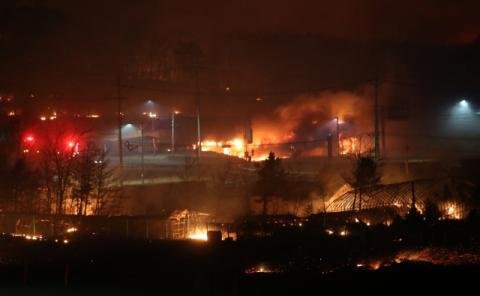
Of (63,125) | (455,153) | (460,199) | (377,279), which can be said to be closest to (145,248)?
(377,279)

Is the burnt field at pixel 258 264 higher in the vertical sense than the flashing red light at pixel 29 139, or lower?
lower

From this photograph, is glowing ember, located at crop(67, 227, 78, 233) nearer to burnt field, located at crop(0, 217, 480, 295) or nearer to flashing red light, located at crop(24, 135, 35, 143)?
burnt field, located at crop(0, 217, 480, 295)

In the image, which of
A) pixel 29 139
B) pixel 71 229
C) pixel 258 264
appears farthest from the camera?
pixel 29 139

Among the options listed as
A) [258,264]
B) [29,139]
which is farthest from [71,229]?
[29,139]

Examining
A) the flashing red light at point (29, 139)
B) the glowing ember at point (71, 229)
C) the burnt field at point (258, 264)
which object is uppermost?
the flashing red light at point (29, 139)

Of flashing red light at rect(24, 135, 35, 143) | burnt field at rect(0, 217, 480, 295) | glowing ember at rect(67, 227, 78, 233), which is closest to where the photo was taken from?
burnt field at rect(0, 217, 480, 295)

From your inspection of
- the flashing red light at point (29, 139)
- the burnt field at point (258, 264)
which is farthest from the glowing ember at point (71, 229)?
the flashing red light at point (29, 139)

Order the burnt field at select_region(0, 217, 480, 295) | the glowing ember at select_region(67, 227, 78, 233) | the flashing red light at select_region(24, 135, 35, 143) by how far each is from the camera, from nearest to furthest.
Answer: the burnt field at select_region(0, 217, 480, 295), the glowing ember at select_region(67, 227, 78, 233), the flashing red light at select_region(24, 135, 35, 143)

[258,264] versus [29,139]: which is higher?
[29,139]

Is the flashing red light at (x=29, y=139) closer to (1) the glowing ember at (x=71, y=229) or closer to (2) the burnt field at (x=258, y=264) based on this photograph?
(1) the glowing ember at (x=71, y=229)

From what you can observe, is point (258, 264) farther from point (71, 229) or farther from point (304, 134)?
point (304, 134)

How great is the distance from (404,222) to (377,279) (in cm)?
509

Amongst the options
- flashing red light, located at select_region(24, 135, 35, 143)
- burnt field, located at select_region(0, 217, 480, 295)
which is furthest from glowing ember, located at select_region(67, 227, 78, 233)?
flashing red light, located at select_region(24, 135, 35, 143)

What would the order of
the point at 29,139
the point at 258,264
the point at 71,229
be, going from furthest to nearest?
1. the point at 29,139
2. the point at 71,229
3. the point at 258,264
